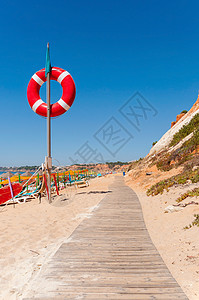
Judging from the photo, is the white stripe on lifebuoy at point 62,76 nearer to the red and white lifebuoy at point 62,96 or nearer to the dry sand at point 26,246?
the red and white lifebuoy at point 62,96

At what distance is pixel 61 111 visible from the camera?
11.4 meters

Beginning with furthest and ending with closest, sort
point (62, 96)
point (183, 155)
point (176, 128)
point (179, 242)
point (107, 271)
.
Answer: point (176, 128) → point (183, 155) → point (62, 96) → point (179, 242) → point (107, 271)

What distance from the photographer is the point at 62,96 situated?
37.6ft

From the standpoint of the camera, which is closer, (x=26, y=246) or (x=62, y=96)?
(x=26, y=246)

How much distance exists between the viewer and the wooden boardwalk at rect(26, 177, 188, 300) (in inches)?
107

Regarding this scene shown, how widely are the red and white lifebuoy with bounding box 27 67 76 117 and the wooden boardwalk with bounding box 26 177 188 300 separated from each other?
299 inches

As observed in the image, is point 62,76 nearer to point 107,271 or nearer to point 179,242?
point 179,242

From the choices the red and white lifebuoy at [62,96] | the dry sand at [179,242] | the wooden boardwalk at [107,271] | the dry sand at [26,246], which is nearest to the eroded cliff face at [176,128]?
the red and white lifebuoy at [62,96]

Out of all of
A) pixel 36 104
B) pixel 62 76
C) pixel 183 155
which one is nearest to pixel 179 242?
pixel 36 104

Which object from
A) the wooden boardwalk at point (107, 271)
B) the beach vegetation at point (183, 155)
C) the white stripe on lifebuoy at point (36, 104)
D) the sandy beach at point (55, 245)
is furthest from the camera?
the beach vegetation at point (183, 155)

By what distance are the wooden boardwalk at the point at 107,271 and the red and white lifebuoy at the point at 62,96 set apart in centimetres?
759

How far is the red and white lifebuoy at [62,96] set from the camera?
37.2 feet

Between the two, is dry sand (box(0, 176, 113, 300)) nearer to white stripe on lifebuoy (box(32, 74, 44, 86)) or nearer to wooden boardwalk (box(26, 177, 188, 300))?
wooden boardwalk (box(26, 177, 188, 300))

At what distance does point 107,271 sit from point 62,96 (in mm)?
9685
